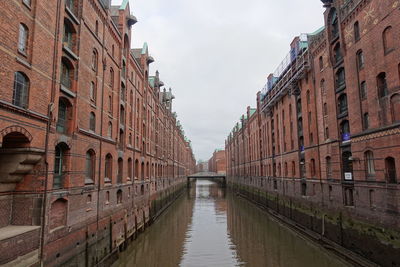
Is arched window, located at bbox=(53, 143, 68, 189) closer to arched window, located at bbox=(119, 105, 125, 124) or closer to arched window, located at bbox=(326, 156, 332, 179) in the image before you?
arched window, located at bbox=(119, 105, 125, 124)

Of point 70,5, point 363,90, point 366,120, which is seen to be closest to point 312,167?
point 366,120

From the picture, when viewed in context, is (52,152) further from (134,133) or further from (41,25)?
(134,133)

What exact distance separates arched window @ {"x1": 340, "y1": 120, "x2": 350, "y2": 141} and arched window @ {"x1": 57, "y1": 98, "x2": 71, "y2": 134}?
54.1 ft

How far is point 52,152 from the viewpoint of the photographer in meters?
10.1

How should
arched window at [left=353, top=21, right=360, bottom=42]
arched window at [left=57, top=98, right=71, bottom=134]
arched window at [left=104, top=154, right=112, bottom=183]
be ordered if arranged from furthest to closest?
1. arched window at [left=104, top=154, right=112, bottom=183]
2. arched window at [left=353, top=21, right=360, bottom=42]
3. arched window at [left=57, top=98, right=71, bottom=134]

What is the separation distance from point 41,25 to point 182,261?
13.4 meters

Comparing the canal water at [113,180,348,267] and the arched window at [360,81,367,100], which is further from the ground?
the arched window at [360,81,367,100]

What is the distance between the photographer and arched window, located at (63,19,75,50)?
1218cm

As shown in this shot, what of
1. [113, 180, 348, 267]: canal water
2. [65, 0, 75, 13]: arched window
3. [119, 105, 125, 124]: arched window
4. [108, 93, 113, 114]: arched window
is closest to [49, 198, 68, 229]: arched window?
[113, 180, 348, 267]: canal water

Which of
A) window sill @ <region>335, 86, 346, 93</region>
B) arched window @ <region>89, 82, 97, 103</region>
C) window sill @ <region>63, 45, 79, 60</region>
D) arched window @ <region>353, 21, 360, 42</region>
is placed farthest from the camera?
window sill @ <region>335, 86, 346, 93</region>

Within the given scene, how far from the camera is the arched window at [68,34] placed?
12180 mm

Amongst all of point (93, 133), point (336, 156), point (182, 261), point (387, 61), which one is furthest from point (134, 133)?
point (387, 61)

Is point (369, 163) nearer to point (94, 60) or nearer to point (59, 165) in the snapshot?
point (59, 165)

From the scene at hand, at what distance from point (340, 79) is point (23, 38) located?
18365 mm
